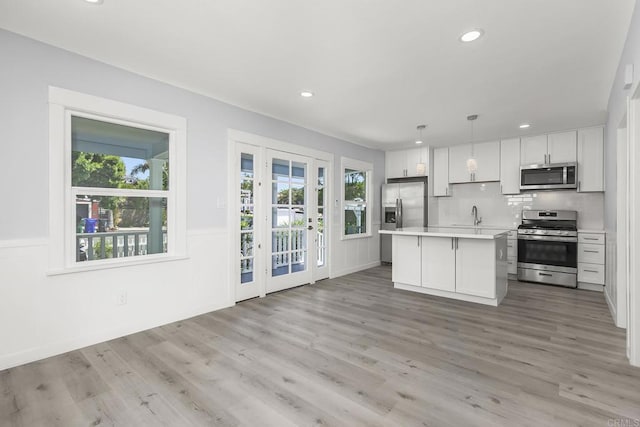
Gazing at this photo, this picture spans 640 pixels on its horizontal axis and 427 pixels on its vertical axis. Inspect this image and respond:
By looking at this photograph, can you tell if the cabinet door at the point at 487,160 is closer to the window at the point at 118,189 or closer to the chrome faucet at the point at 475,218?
the chrome faucet at the point at 475,218

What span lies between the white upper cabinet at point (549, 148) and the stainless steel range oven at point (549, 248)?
2.98 ft

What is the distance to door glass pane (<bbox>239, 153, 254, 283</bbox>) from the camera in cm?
410

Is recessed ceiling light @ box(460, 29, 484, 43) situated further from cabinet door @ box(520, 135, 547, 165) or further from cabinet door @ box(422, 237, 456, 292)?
cabinet door @ box(520, 135, 547, 165)

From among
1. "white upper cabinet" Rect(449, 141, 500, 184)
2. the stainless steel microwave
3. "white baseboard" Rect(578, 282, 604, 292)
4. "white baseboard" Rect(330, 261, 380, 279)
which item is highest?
"white upper cabinet" Rect(449, 141, 500, 184)

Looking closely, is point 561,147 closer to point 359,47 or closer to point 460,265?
point 460,265

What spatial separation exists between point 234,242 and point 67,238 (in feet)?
5.47

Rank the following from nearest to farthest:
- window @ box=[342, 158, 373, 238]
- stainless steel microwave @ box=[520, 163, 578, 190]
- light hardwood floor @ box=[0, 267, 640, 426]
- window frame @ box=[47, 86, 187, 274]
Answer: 1. light hardwood floor @ box=[0, 267, 640, 426]
2. window frame @ box=[47, 86, 187, 274]
3. stainless steel microwave @ box=[520, 163, 578, 190]
4. window @ box=[342, 158, 373, 238]

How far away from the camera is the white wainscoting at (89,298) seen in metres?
2.39

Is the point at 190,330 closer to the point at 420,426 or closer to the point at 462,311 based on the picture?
the point at 420,426

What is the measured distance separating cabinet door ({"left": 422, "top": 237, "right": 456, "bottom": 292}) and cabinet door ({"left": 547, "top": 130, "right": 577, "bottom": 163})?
2746 mm

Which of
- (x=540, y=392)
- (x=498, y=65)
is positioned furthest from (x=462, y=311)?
(x=498, y=65)

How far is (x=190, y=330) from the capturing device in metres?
3.11

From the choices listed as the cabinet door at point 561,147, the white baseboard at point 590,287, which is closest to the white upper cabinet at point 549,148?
the cabinet door at point 561,147

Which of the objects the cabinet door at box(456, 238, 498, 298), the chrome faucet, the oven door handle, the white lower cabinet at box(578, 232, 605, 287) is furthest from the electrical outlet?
the white lower cabinet at box(578, 232, 605, 287)
